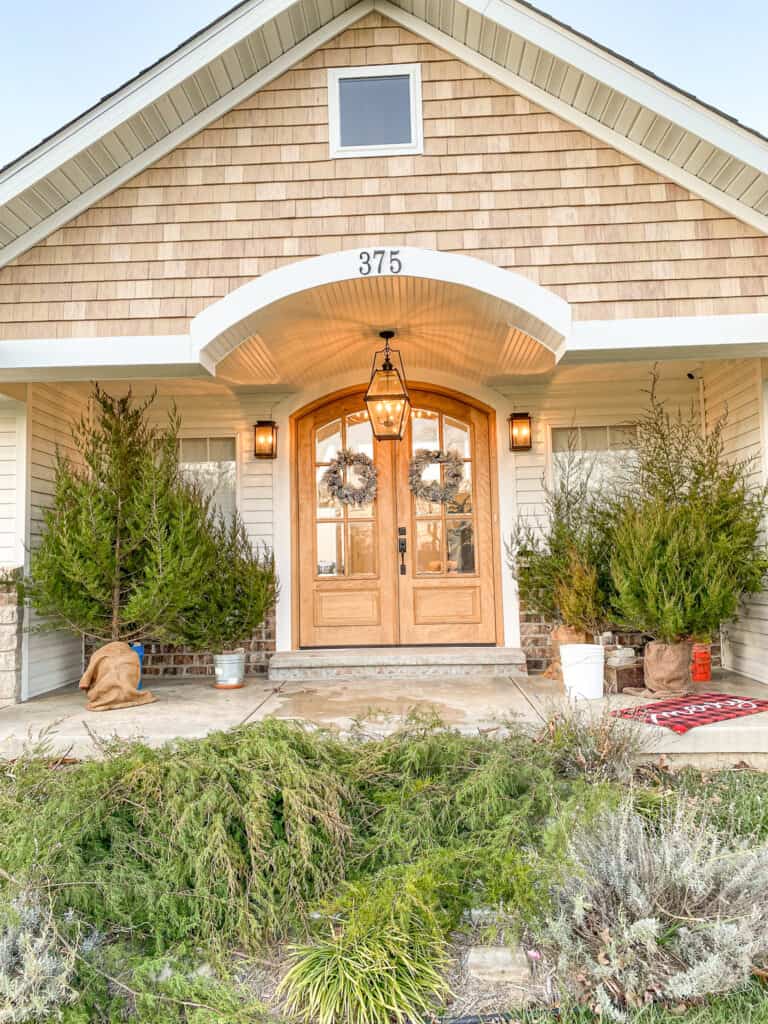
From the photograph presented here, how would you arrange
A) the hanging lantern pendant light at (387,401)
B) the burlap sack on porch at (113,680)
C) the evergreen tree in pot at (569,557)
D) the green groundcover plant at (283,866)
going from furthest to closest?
the hanging lantern pendant light at (387,401) < the evergreen tree in pot at (569,557) < the burlap sack on porch at (113,680) < the green groundcover plant at (283,866)

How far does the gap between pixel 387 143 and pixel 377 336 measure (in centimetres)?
134

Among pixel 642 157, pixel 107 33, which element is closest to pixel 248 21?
pixel 642 157

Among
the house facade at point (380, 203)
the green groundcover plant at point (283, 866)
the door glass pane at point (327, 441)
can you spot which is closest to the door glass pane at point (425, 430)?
the door glass pane at point (327, 441)

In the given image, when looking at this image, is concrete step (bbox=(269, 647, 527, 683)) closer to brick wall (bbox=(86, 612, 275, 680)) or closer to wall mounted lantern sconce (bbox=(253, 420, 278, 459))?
brick wall (bbox=(86, 612, 275, 680))

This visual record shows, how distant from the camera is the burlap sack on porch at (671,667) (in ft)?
13.9

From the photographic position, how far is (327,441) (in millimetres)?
6203

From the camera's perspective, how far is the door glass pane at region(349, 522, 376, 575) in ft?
19.9

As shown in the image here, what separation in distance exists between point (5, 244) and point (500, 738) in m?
4.07

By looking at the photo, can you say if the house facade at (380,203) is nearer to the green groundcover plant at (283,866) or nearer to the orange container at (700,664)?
the orange container at (700,664)

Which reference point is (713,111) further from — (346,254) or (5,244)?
(5,244)

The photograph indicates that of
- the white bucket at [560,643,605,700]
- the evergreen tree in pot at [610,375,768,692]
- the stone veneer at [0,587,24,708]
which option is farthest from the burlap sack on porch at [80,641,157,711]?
the evergreen tree in pot at [610,375,768,692]

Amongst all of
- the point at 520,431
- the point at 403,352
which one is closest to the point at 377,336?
the point at 403,352

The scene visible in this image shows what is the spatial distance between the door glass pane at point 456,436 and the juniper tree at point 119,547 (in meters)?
2.32

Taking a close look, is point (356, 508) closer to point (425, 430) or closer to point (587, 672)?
point (425, 430)
